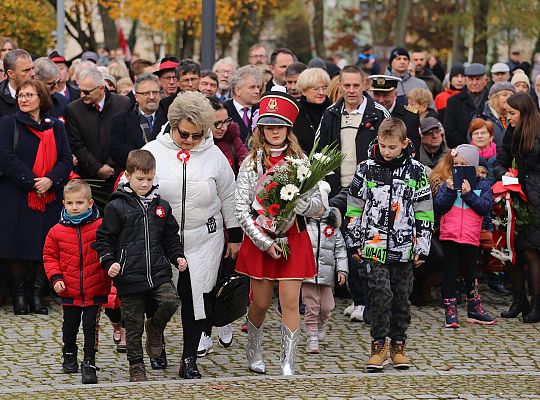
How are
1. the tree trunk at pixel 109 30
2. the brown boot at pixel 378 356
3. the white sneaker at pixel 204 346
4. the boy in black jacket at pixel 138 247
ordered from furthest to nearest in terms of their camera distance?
the tree trunk at pixel 109 30 < the white sneaker at pixel 204 346 < the brown boot at pixel 378 356 < the boy in black jacket at pixel 138 247

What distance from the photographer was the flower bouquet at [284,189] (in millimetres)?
9531

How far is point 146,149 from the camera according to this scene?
966 centimetres

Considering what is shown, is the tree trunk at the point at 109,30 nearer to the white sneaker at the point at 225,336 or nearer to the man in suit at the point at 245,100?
the man in suit at the point at 245,100

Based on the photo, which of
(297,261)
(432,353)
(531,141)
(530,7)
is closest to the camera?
(297,261)

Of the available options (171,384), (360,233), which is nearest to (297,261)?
(360,233)

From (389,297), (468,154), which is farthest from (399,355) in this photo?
(468,154)

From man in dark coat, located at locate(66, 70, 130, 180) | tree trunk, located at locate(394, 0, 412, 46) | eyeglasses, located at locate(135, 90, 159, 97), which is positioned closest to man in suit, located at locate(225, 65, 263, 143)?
eyeglasses, located at locate(135, 90, 159, 97)

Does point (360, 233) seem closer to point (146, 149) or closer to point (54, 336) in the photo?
point (146, 149)

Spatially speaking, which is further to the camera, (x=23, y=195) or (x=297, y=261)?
(x=23, y=195)

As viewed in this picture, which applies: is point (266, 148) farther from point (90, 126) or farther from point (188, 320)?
point (90, 126)

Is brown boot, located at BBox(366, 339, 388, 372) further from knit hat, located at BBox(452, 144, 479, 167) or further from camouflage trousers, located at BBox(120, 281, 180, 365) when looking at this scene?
knit hat, located at BBox(452, 144, 479, 167)

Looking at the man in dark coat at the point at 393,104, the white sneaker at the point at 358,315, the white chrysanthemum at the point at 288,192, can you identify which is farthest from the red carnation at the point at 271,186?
the man in dark coat at the point at 393,104

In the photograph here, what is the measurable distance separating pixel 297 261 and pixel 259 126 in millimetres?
1044

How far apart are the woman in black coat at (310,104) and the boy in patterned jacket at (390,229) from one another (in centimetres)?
283
